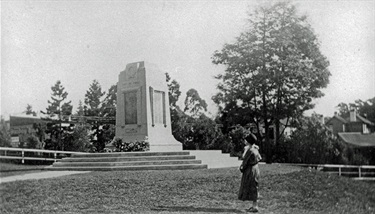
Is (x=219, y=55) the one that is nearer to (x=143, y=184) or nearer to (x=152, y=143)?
(x=152, y=143)

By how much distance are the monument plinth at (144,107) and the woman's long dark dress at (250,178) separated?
33.5 feet

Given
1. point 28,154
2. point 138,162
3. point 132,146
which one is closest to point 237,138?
point 132,146

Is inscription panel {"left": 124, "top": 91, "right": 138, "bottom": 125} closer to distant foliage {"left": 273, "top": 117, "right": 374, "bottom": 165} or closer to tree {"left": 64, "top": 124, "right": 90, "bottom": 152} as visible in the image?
tree {"left": 64, "top": 124, "right": 90, "bottom": 152}

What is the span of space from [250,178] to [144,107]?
11.1m

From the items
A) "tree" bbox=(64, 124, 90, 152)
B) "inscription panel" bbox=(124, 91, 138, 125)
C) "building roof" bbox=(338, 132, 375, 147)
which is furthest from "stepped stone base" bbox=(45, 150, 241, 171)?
"building roof" bbox=(338, 132, 375, 147)

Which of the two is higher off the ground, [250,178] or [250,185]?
[250,178]

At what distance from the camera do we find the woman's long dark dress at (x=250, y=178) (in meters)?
8.33

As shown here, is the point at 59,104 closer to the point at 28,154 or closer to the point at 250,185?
the point at 28,154

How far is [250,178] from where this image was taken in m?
8.44

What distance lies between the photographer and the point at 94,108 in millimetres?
43875

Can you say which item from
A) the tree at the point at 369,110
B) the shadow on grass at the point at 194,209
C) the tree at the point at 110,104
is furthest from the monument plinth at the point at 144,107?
the tree at the point at 369,110

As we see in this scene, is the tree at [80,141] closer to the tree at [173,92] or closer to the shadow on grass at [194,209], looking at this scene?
the tree at [173,92]

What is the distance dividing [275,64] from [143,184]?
1963cm

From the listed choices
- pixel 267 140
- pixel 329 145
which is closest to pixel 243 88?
pixel 267 140
